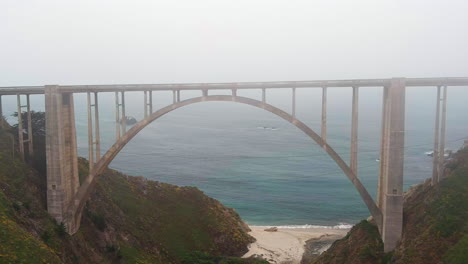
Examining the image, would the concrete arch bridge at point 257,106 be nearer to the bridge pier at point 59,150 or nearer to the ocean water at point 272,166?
the bridge pier at point 59,150

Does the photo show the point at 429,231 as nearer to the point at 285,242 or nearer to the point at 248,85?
the point at 248,85

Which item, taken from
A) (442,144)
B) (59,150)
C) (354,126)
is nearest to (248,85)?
(354,126)

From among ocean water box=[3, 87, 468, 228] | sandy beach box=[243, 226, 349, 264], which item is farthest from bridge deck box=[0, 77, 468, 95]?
ocean water box=[3, 87, 468, 228]

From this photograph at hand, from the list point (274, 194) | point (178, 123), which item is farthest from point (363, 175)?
point (178, 123)

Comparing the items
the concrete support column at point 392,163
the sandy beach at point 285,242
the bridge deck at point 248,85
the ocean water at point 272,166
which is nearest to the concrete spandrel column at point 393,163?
the concrete support column at point 392,163

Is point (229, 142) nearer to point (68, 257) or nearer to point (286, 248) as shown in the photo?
point (286, 248)

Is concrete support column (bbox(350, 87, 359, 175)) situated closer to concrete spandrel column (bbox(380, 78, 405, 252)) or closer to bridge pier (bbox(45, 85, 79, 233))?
concrete spandrel column (bbox(380, 78, 405, 252))
